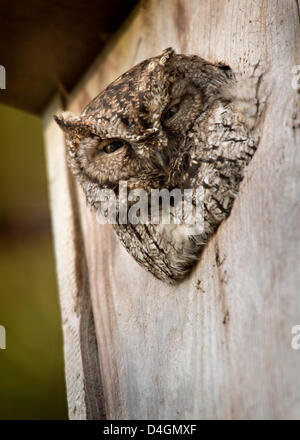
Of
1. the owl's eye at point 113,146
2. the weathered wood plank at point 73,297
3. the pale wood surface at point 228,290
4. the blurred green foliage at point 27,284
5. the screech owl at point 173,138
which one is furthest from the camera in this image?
the blurred green foliage at point 27,284

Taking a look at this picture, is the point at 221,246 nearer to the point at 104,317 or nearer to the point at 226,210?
the point at 226,210

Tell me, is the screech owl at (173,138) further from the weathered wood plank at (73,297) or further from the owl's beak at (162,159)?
the weathered wood plank at (73,297)

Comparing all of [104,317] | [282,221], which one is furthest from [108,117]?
[104,317]

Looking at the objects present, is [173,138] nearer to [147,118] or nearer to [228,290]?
[147,118]

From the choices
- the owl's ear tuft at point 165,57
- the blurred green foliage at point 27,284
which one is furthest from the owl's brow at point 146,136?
the blurred green foliage at point 27,284

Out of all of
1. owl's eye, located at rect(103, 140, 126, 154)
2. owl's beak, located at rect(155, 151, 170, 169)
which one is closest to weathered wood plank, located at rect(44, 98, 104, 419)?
owl's eye, located at rect(103, 140, 126, 154)
